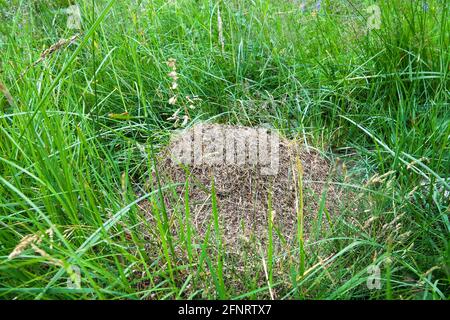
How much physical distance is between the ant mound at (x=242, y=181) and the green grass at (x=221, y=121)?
5cm

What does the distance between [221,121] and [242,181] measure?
0.47 m

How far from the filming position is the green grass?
4.50 feet

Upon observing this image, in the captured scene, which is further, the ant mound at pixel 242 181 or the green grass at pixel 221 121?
the ant mound at pixel 242 181

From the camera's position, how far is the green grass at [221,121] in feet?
4.50

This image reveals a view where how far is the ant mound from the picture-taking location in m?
1.67

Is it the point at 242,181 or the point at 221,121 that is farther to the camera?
the point at 221,121

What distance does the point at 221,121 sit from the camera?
223cm

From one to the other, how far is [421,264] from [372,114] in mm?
857

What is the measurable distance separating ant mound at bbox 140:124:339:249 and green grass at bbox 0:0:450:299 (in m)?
0.05

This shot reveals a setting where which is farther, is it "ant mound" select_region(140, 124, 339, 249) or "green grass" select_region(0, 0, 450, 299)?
"ant mound" select_region(140, 124, 339, 249)

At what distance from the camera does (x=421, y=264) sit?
1.44 metres

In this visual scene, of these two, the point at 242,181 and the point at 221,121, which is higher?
the point at 221,121
